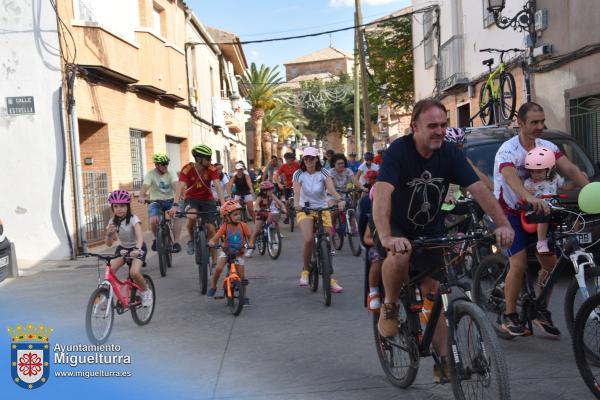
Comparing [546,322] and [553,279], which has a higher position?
[553,279]

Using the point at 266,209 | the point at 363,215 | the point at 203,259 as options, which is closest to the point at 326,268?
the point at 363,215

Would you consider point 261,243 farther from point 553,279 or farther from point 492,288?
point 553,279

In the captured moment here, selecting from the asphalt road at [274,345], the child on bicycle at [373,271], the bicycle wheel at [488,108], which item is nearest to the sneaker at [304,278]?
the asphalt road at [274,345]

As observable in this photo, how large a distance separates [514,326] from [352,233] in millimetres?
6315

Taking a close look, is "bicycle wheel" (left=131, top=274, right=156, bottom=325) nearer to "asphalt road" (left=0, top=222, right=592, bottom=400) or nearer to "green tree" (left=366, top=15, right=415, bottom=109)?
"asphalt road" (left=0, top=222, right=592, bottom=400)

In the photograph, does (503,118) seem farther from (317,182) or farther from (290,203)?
(317,182)

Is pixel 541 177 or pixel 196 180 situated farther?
pixel 196 180

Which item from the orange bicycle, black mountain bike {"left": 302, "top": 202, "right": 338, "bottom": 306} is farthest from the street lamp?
the orange bicycle

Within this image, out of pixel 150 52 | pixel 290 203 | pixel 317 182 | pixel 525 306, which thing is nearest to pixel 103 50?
pixel 150 52

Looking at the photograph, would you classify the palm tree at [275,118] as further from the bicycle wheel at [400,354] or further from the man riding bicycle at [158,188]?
the bicycle wheel at [400,354]

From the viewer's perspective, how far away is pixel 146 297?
21.1 feet

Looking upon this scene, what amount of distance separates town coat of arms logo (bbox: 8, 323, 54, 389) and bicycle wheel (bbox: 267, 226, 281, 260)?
629cm

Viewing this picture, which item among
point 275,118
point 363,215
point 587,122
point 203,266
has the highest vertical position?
point 275,118

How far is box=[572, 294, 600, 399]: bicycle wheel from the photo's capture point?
12.3ft
